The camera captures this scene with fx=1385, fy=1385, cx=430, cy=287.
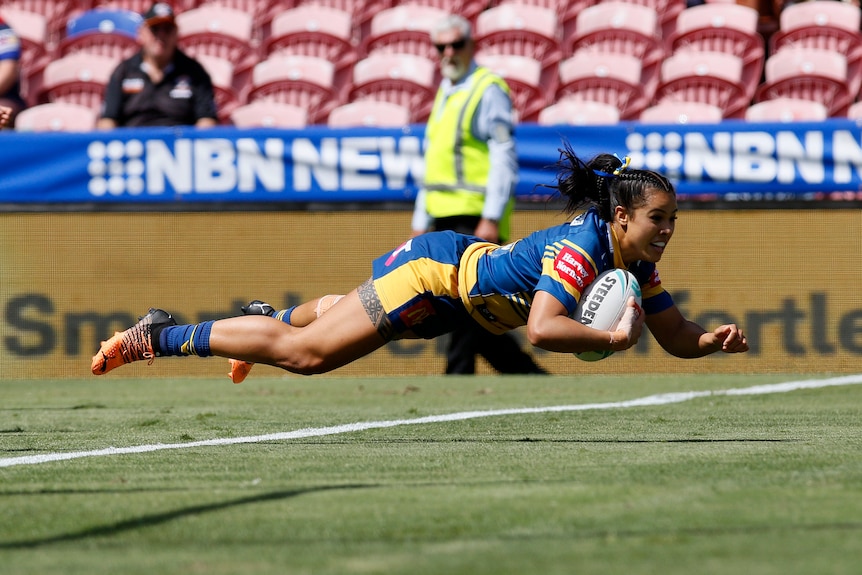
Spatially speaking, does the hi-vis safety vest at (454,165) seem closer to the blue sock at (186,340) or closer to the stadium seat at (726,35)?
the blue sock at (186,340)

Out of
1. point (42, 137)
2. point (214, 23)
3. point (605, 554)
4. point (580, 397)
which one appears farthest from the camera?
point (214, 23)

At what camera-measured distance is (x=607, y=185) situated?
641 centimetres

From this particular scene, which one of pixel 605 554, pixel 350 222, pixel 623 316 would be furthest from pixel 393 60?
pixel 605 554

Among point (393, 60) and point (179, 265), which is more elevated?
point (393, 60)

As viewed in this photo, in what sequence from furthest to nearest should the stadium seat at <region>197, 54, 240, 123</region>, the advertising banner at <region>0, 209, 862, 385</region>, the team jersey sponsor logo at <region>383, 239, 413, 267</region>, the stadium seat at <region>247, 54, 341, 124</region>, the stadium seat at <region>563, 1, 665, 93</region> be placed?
the stadium seat at <region>563, 1, 665, 93</region> → the stadium seat at <region>247, 54, 341, 124</region> → the stadium seat at <region>197, 54, 240, 123</region> → the advertising banner at <region>0, 209, 862, 385</region> → the team jersey sponsor logo at <region>383, 239, 413, 267</region>

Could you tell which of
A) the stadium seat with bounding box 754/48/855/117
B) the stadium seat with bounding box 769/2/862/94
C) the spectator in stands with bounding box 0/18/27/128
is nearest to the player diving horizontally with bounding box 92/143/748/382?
the spectator in stands with bounding box 0/18/27/128

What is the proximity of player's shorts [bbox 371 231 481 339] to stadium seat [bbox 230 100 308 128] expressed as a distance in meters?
7.75

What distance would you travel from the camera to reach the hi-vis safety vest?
32.7 feet

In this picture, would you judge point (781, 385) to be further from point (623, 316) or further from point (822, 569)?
point (822, 569)

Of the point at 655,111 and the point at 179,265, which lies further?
the point at 655,111

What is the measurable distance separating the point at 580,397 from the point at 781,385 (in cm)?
160

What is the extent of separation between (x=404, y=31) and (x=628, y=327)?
9.94 meters

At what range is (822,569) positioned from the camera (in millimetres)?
3223

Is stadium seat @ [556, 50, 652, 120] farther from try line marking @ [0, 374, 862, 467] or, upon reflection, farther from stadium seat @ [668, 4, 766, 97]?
try line marking @ [0, 374, 862, 467]
